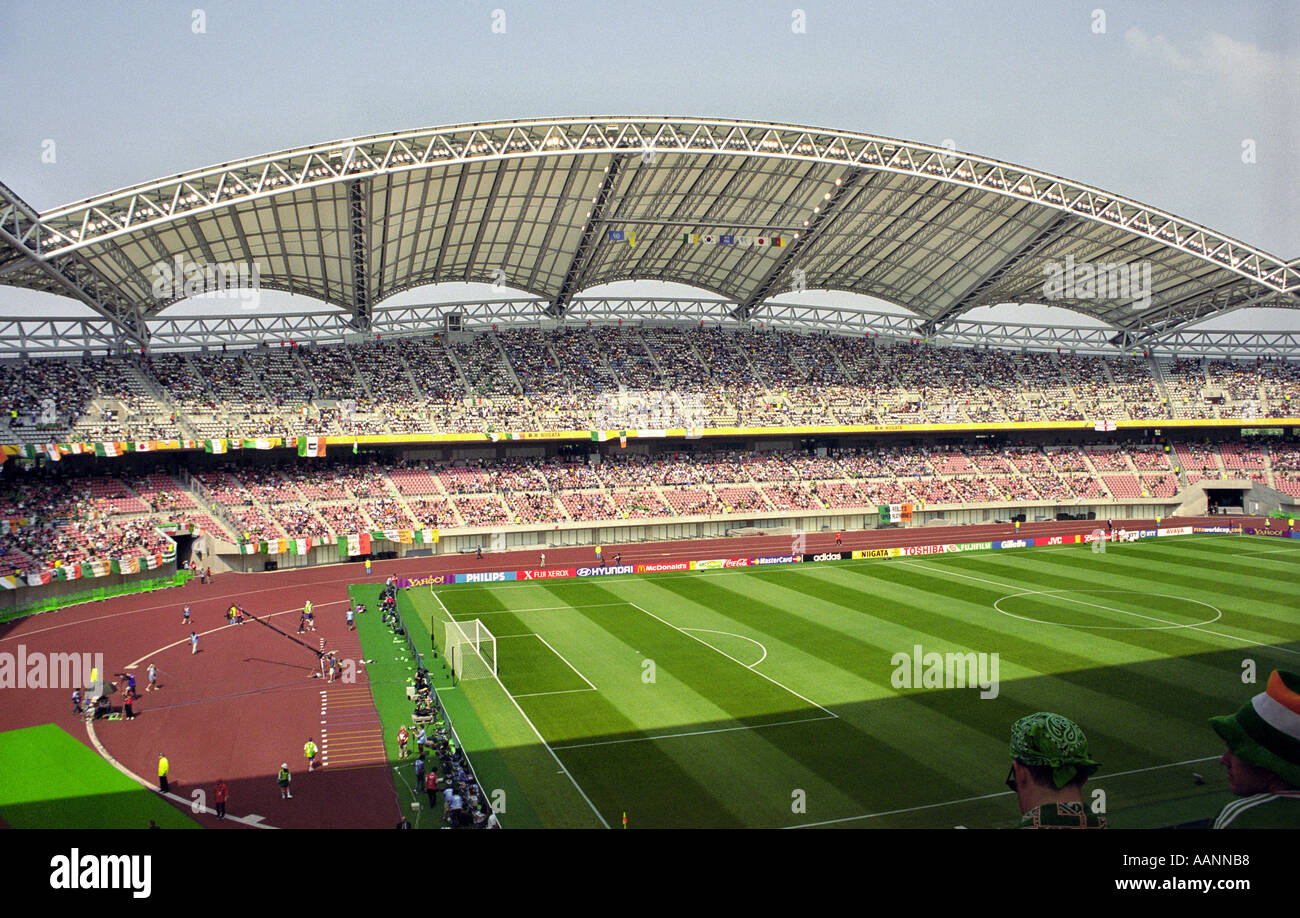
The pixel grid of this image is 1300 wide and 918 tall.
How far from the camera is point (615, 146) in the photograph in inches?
1948

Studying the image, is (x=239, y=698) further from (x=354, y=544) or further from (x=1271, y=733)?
(x=1271, y=733)

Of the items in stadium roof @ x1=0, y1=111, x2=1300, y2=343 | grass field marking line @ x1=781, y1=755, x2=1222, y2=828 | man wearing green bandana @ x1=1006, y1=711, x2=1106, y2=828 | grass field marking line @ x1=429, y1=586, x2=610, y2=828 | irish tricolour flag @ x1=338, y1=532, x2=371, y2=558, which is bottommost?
grass field marking line @ x1=781, y1=755, x2=1222, y2=828

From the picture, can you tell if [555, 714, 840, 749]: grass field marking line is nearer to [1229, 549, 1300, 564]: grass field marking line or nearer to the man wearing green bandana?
the man wearing green bandana

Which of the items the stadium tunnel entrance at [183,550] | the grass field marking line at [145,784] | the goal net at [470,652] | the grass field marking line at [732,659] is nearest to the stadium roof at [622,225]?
the stadium tunnel entrance at [183,550]

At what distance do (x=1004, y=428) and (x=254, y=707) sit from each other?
6719 centimetres

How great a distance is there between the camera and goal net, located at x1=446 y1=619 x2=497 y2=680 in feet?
107

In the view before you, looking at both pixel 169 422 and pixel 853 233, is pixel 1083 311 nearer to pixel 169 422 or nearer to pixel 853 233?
pixel 853 233

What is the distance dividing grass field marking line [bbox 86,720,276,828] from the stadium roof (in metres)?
23.3

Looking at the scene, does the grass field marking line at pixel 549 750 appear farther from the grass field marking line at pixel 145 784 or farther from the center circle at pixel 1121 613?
the center circle at pixel 1121 613

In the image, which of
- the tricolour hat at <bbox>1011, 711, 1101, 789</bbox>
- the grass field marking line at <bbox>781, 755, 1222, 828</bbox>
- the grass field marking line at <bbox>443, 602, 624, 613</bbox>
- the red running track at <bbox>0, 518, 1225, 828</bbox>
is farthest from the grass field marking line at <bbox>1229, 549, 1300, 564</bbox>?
the tricolour hat at <bbox>1011, 711, 1101, 789</bbox>

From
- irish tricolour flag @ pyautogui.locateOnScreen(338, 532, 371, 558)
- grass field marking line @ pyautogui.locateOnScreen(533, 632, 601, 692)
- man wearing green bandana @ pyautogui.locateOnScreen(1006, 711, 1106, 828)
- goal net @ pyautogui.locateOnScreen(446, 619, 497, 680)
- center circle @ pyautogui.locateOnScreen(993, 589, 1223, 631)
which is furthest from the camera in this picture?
irish tricolour flag @ pyautogui.locateOnScreen(338, 532, 371, 558)

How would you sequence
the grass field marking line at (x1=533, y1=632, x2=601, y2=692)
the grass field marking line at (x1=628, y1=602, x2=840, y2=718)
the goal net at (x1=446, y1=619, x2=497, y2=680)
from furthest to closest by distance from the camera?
1. the goal net at (x1=446, y1=619, x2=497, y2=680)
2. the grass field marking line at (x1=533, y1=632, x2=601, y2=692)
3. the grass field marking line at (x1=628, y1=602, x2=840, y2=718)

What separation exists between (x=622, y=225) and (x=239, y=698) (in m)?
39.8
